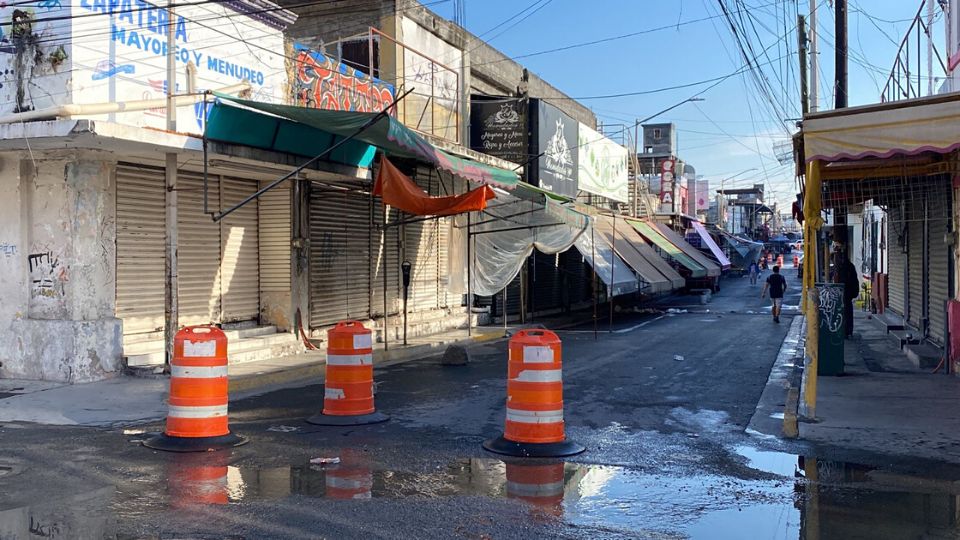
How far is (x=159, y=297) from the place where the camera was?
41.4 feet

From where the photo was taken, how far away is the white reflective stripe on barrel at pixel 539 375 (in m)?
7.41

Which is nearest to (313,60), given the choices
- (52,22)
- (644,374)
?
(52,22)

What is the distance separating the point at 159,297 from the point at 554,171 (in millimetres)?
15434

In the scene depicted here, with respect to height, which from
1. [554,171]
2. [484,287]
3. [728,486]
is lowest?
[728,486]

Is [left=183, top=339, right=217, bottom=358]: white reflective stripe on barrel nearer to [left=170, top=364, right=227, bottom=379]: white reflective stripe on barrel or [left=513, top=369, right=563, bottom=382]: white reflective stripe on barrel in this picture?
[left=170, top=364, right=227, bottom=379]: white reflective stripe on barrel

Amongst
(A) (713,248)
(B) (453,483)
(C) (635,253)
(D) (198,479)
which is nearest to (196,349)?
(D) (198,479)

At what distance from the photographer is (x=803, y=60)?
19.5 meters

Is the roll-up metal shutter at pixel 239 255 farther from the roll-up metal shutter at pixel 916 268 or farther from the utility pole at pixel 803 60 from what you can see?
the utility pole at pixel 803 60

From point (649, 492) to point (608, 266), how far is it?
1560 centimetres

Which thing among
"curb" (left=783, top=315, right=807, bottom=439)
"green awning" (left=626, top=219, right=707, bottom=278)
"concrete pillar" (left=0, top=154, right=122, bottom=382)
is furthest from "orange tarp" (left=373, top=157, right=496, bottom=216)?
"green awning" (left=626, top=219, right=707, bottom=278)

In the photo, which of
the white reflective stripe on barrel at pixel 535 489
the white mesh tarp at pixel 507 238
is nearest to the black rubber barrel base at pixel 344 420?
the white reflective stripe on barrel at pixel 535 489

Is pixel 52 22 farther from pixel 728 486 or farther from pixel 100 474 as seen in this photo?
pixel 728 486

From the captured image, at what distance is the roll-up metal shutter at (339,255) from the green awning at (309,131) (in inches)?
59.2

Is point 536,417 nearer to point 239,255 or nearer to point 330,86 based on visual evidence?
point 239,255
